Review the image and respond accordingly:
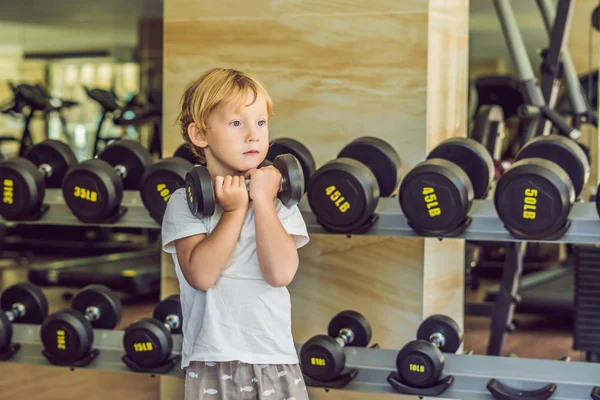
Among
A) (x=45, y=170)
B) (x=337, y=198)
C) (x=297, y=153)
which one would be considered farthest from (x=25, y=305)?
(x=337, y=198)

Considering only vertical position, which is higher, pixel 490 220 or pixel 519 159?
pixel 519 159

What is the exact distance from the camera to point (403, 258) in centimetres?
257

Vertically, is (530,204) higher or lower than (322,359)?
higher

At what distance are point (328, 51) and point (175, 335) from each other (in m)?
0.97

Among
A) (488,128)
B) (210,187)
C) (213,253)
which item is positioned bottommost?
(213,253)

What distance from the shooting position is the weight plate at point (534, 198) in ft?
6.49

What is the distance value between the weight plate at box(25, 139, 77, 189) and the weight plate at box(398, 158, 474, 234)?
1095 mm

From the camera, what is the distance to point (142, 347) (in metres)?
2.35

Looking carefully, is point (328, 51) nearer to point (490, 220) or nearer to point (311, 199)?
point (311, 199)

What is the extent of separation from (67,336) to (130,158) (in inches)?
21.8

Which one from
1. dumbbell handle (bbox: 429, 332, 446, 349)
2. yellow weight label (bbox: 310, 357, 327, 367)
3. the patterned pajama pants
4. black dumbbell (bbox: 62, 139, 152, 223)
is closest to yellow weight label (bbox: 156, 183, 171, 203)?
black dumbbell (bbox: 62, 139, 152, 223)

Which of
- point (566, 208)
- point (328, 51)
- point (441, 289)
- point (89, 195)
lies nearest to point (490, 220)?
point (566, 208)

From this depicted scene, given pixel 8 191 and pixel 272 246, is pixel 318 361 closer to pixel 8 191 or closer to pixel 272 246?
pixel 272 246

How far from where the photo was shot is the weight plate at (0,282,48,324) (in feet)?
8.88
